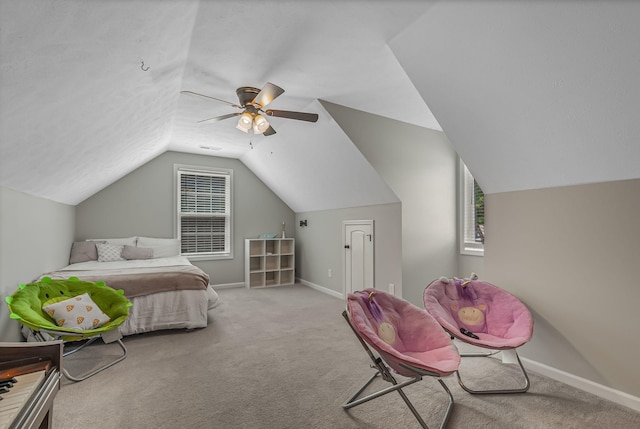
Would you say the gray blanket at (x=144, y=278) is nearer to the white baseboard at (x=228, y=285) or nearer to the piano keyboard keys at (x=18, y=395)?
the white baseboard at (x=228, y=285)

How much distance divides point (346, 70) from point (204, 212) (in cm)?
425

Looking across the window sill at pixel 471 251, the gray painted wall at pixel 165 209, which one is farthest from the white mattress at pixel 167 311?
the window sill at pixel 471 251

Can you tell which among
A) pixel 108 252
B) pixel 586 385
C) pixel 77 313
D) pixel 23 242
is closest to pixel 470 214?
pixel 586 385

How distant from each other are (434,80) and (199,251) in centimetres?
506

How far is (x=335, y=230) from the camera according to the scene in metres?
5.37

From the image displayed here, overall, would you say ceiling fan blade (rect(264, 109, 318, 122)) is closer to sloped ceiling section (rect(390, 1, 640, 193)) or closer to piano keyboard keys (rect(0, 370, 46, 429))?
sloped ceiling section (rect(390, 1, 640, 193))

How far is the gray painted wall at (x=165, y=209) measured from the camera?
5.16m

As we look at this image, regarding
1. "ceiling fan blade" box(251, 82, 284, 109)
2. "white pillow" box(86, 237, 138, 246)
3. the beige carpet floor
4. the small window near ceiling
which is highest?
"ceiling fan blade" box(251, 82, 284, 109)

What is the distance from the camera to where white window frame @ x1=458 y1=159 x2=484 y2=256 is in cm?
430

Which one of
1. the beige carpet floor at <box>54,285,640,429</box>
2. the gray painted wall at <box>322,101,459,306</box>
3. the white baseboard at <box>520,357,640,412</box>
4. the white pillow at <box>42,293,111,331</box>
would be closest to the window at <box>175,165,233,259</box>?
the beige carpet floor at <box>54,285,640,429</box>

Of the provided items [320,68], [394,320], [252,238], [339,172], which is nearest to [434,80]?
[320,68]

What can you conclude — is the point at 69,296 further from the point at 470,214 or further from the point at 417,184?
the point at 470,214

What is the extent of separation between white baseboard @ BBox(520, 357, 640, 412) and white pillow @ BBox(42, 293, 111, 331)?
11.9 feet

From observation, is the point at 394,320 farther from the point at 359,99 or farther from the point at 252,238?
the point at 252,238
